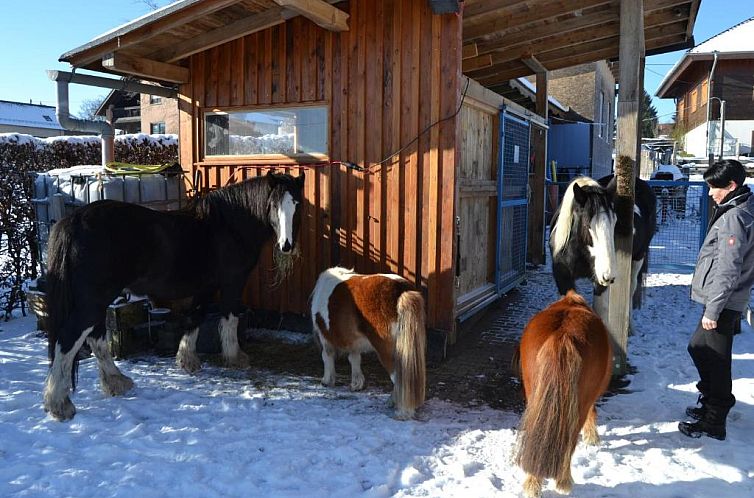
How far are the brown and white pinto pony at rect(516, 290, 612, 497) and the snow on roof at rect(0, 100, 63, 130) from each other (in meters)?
34.5

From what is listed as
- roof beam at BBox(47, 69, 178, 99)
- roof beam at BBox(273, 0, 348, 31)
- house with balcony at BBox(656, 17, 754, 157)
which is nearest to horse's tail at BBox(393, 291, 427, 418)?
roof beam at BBox(273, 0, 348, 31)

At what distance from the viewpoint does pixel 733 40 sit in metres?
22.4

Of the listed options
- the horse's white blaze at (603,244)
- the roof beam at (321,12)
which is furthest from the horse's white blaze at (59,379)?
the horse's white blaze at (603,244)

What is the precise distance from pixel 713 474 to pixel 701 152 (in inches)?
1012

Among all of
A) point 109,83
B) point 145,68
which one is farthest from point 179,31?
point 109,83

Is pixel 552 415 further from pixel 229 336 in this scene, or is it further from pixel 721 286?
pixel 229 336

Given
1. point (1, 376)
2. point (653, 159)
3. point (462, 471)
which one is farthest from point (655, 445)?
point (653, 159)

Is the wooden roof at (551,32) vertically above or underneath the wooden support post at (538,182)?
above

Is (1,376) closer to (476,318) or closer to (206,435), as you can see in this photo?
(206,435)

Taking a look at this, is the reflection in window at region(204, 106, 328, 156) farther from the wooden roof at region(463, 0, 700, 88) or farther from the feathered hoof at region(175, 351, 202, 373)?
the feathered hoof at region(175, 351, 202, 373)

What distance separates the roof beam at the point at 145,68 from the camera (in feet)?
17.0

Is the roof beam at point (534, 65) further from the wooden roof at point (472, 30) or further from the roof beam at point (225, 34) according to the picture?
the roof beam at point (225, 34)

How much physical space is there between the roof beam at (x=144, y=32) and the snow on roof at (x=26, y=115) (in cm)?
2994

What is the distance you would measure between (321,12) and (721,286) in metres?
3.76
